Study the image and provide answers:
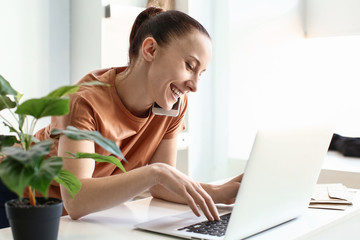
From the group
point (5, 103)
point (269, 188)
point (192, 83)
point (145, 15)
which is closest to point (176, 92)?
point (192, 83)

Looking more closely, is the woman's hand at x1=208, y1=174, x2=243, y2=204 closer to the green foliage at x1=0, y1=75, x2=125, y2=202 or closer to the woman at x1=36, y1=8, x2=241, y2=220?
the woman at x1=36, y1=8, x2=241, y2=220

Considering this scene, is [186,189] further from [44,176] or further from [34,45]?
[34,45]

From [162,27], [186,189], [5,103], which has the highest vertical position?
[162,27]

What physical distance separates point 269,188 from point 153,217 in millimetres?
360

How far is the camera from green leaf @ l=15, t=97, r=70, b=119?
91 cm

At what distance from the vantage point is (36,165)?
864 mm

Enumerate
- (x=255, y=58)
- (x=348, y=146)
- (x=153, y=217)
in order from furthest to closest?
(x=255, y=58) → (x=348, y=146) → (x=153, y=217)

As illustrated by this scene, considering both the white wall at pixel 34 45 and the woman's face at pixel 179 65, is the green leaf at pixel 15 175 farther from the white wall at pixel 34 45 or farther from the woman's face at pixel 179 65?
the white wall at pixel 34 45

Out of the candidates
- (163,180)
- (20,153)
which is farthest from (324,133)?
(20,153)

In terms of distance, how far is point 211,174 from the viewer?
131 inches

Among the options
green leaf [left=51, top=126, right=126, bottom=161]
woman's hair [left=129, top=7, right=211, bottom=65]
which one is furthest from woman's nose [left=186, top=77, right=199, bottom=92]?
green leaf [left=51, top=126, right=126, bottom=161]

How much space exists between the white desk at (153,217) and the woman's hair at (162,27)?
19.4 inches

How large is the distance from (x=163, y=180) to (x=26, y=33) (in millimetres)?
1544

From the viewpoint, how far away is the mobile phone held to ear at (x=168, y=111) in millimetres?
1694
